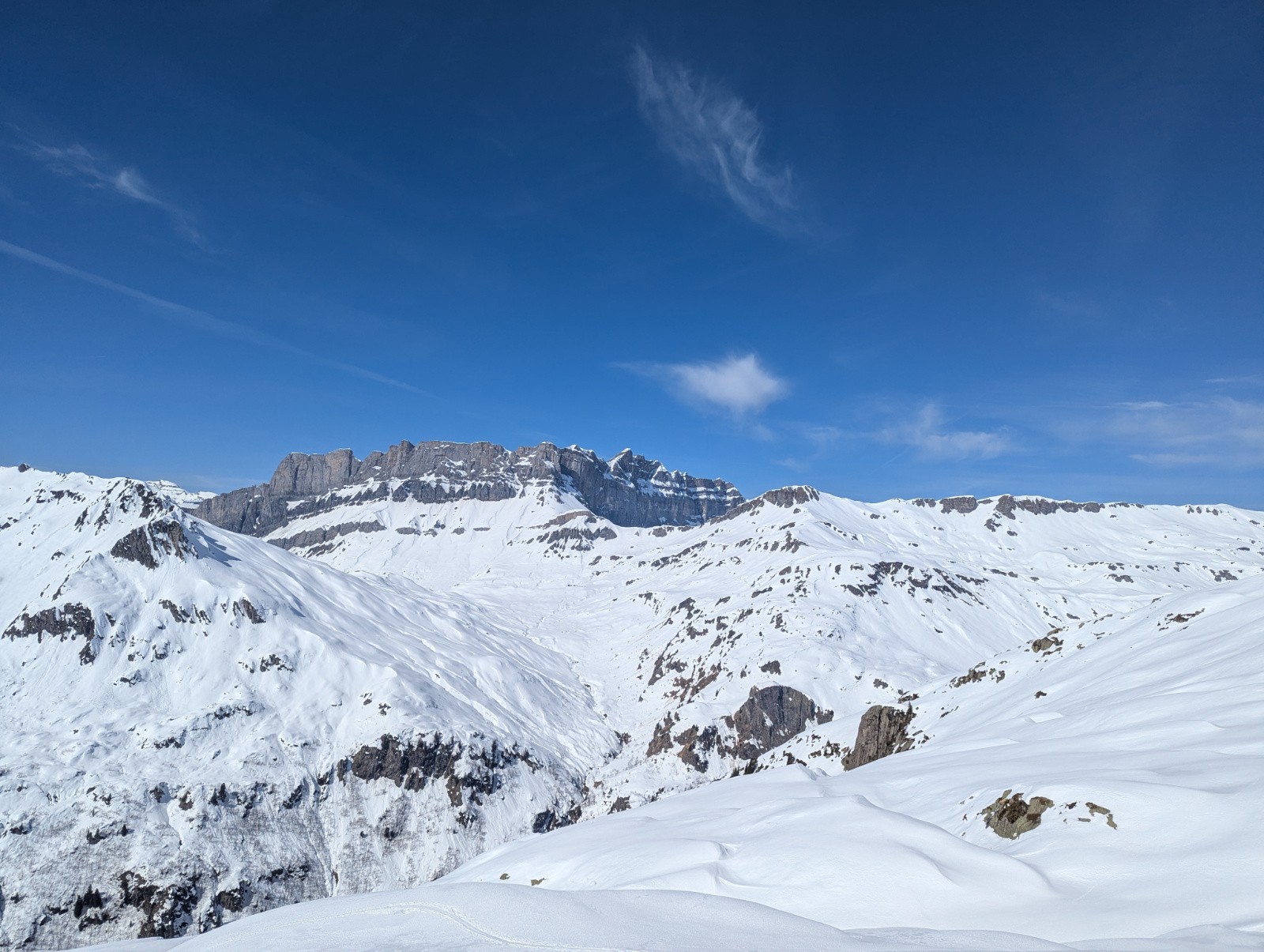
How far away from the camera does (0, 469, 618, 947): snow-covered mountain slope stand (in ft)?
236

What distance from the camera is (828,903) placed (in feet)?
44.5

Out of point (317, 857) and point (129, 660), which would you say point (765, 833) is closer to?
point (317, 857)

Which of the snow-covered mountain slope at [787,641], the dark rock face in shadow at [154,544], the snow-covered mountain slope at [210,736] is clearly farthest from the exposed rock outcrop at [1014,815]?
the dark rock face in shadow at [154,544]

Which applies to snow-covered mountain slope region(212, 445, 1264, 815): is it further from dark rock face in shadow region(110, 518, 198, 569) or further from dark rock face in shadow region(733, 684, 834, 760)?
dark rock face in shadow region(110, 518, 198, 569)

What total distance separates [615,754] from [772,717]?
1312 inches

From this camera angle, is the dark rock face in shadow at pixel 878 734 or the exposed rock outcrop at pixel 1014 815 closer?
the exposed rock outcrop at pixel 1014 815

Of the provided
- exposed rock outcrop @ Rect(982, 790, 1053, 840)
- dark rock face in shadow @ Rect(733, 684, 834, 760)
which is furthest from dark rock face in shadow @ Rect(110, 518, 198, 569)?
exposed rock outcrop @ Rect(982, 790, 1053, 840)

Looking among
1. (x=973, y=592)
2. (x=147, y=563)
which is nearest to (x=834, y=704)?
(x=973, y=592)

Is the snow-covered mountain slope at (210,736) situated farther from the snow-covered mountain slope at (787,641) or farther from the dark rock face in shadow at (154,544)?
the snow-covered mountain slope at (787,641)

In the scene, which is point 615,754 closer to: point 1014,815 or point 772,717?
point 772,717

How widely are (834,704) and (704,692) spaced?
27.0 meters

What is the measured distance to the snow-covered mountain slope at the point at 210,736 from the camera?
71812mm

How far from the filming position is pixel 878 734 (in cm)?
4947

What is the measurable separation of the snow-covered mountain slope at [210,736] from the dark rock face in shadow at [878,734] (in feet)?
226
